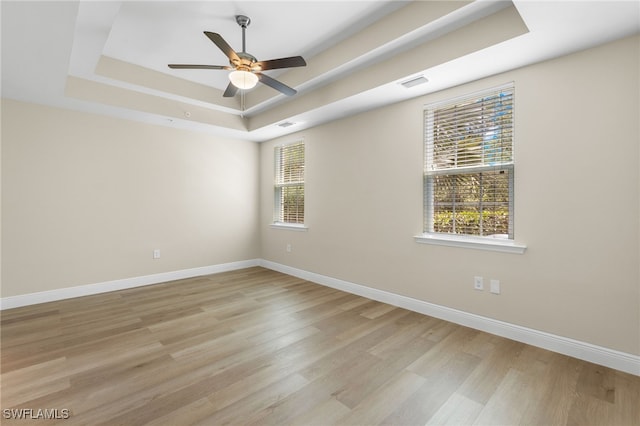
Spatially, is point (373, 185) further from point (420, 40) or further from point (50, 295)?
point (50, 295)

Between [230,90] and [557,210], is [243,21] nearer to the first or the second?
[230,90]

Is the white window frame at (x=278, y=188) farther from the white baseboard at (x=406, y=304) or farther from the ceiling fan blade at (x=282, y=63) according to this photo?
the ceiling fan blade at (x=282, y=63)

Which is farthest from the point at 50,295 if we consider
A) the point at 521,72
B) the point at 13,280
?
the point at 521,72

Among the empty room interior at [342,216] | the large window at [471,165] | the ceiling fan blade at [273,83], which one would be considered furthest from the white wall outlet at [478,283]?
the ceiling fan blade at [273,83]

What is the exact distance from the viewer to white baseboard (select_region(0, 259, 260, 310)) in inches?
137

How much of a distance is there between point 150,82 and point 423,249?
152 inches

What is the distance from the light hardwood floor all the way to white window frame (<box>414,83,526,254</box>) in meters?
0.81

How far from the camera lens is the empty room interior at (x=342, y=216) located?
6.28 feet

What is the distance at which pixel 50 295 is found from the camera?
3641 mm

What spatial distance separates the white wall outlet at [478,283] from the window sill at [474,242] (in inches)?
11.7

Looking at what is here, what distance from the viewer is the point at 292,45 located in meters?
3.13

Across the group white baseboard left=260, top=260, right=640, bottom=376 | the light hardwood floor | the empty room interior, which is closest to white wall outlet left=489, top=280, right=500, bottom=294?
the empty room interior

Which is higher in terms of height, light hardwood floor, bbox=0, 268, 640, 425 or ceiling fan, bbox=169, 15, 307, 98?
ceiling fan, bbox=169, 15, 307, 98

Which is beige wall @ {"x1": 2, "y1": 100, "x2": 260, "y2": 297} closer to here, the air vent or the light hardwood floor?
the light hardwood floor
